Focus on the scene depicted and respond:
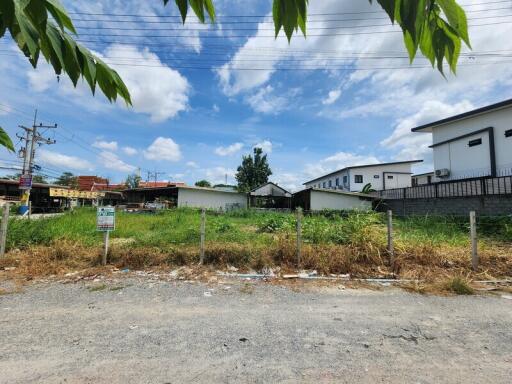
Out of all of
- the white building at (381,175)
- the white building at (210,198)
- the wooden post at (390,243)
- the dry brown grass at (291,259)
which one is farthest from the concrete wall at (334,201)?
the wooden post at (390,243)

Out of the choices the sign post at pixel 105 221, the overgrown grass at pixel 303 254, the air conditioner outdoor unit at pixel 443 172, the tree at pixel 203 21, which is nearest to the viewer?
the tree at pixel 203 21

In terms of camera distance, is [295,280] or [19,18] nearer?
[19,18]

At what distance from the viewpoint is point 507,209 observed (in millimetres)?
12055

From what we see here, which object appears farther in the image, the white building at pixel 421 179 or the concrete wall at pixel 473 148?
the white building at pixel 421 179

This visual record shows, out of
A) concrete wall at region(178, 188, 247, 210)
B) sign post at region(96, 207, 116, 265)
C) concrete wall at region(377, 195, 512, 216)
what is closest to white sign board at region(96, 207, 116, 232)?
sign post at region(96, 207, 116, 265)

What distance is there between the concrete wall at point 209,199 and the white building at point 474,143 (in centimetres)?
1825

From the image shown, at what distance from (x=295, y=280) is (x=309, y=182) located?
4948cm

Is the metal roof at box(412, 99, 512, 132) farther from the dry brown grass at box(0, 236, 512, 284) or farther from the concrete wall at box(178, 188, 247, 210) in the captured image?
the concrete wall at box(178, 188, 247, 210)

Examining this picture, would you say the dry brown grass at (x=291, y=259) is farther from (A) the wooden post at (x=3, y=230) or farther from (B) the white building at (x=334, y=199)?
(B) the white building at (x=334, y=199)

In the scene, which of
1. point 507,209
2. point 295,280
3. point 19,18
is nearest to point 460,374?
point 295,280

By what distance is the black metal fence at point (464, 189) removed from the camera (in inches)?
501

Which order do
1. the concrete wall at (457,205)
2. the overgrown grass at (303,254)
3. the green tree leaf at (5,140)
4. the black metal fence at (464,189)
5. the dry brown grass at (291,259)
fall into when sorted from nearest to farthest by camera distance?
the green tree leaf at (5,140) → the dry brown grass at (291,259) → the overgrown grass at (303,254) → the concrete wall at (457,205) → the black metal fence at (464,189)

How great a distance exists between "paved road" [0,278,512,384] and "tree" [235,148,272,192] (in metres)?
39.5

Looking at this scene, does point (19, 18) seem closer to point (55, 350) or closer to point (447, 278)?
point (55, 350)
